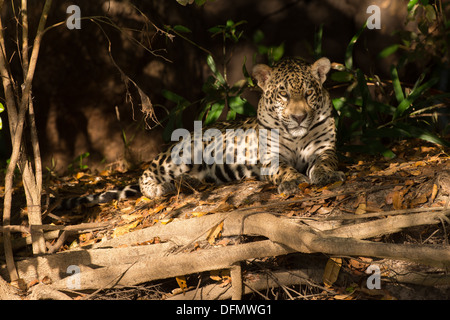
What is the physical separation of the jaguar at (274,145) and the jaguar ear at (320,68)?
12mm

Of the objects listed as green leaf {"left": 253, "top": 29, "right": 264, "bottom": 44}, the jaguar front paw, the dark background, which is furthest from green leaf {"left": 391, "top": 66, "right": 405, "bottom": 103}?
the jaguar front paw

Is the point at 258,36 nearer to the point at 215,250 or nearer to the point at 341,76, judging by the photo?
the point at 341,76

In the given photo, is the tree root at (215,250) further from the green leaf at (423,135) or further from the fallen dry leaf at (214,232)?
the green leaf at (423,135)

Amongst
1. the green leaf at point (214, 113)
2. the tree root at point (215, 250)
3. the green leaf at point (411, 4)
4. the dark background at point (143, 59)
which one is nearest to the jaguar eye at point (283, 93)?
the green leaf at point (214, 113)

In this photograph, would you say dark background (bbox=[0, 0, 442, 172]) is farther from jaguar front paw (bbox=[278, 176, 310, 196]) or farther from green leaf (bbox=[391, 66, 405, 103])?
jaguar front paw (bbox=[278, 176, 310, 196])

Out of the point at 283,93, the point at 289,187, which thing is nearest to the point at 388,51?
the point at 283,93

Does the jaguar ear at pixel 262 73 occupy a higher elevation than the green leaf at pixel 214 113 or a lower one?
higher

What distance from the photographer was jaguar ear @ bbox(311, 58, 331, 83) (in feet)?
21.1

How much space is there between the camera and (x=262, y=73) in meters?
6.74

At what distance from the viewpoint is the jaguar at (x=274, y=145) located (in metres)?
6.25

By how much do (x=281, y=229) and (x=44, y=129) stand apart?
5699 mm

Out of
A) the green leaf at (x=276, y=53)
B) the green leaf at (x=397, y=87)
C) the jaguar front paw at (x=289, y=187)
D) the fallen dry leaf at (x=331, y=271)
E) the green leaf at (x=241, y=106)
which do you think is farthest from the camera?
the green leaf at (x=276, y=53)

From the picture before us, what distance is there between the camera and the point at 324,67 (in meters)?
6.49

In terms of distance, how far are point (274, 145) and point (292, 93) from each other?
0.74 m
